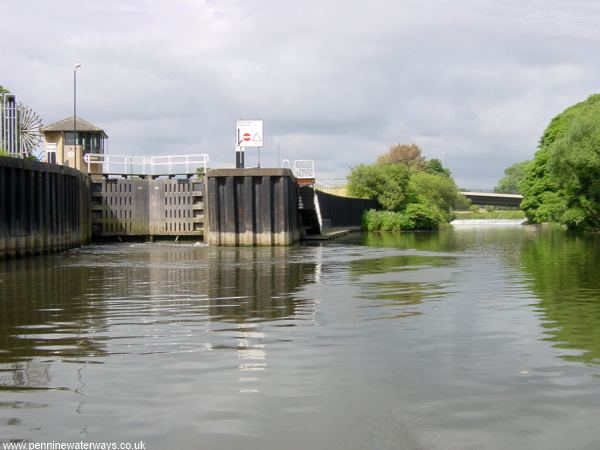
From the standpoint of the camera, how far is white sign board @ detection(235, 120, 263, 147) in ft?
150

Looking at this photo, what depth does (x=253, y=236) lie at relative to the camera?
35156mm

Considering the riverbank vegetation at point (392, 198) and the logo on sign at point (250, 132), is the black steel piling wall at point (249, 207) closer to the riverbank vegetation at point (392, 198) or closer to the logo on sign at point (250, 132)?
the logo on sign at point (250, 132)

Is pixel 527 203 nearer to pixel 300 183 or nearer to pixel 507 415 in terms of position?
pixel 300 183

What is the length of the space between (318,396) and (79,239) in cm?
3199

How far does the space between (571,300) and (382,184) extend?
197 feet

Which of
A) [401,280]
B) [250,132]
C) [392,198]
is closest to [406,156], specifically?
[392,198]

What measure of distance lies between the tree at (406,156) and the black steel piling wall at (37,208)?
88.3 metres

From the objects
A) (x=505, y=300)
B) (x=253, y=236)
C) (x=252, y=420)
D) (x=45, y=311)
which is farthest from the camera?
(x=253, y=236)

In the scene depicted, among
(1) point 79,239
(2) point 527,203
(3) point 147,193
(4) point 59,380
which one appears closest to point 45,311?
(4) point 59,380

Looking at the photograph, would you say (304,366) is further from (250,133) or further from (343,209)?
(343,209)

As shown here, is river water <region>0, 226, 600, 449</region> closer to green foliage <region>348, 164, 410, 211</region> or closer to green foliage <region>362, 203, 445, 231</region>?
green foliage <region>362, 203, 445, 231</region>

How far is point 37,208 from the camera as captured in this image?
95.2ft

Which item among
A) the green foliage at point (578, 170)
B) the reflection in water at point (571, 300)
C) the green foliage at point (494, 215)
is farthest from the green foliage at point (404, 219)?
the green foliage at point (494, 215)

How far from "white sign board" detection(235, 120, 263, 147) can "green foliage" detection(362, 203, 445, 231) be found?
2379 centimetres
